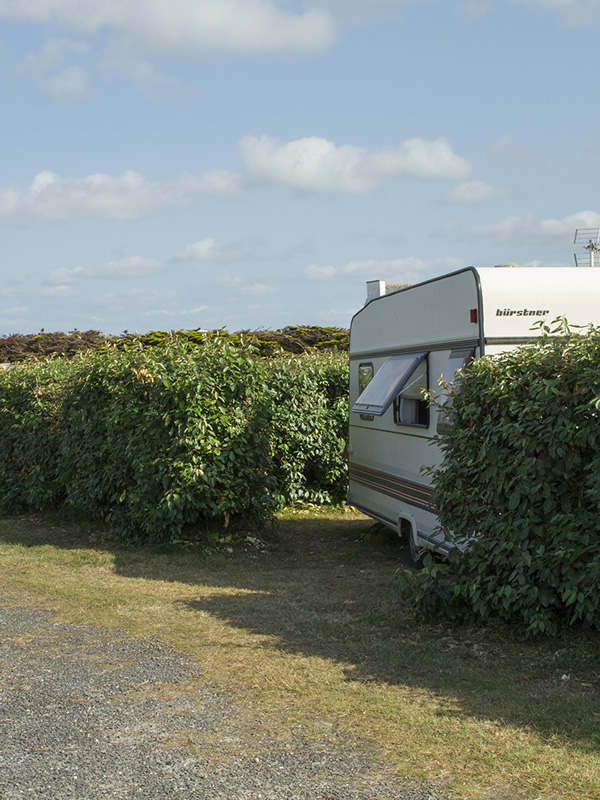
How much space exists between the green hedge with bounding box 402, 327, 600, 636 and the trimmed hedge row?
372cm

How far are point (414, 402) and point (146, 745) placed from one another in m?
4.84

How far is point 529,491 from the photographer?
17.4 feet

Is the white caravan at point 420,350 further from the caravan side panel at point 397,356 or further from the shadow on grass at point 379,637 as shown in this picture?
the shadow on grass at point 379,637

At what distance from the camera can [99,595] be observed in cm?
719

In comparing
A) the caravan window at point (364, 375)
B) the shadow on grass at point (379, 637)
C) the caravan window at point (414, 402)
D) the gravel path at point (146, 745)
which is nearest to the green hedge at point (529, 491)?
the shadow on grass at point (379, 637)

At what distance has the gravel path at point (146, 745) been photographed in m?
3.59

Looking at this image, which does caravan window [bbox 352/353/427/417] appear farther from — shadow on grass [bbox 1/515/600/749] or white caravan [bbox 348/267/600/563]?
shadow on grass [bbox 1/515/600/749]

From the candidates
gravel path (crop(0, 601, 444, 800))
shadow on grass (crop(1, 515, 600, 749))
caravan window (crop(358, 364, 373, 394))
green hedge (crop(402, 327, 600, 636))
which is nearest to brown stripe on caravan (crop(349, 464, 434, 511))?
shadow on grass (crop(1, 515, 600, 749))

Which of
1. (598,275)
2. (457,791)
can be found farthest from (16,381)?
(457,791)

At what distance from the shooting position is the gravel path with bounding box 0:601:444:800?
3.59m

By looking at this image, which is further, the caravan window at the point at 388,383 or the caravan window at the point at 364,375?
the caravan window at the point at 364,375

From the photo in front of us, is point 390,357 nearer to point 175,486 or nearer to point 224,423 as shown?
point 224,423

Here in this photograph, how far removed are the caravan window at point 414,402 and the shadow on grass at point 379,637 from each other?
160 cm

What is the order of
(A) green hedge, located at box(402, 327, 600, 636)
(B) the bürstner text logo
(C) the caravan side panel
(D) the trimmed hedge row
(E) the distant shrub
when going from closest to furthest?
(A) green hedge, located at box(402, 327, 600, 636)
(B) the bürstner text logo
(C) the caravan side panel
(D) the trimmed hedge row
(E) the distant shrub
